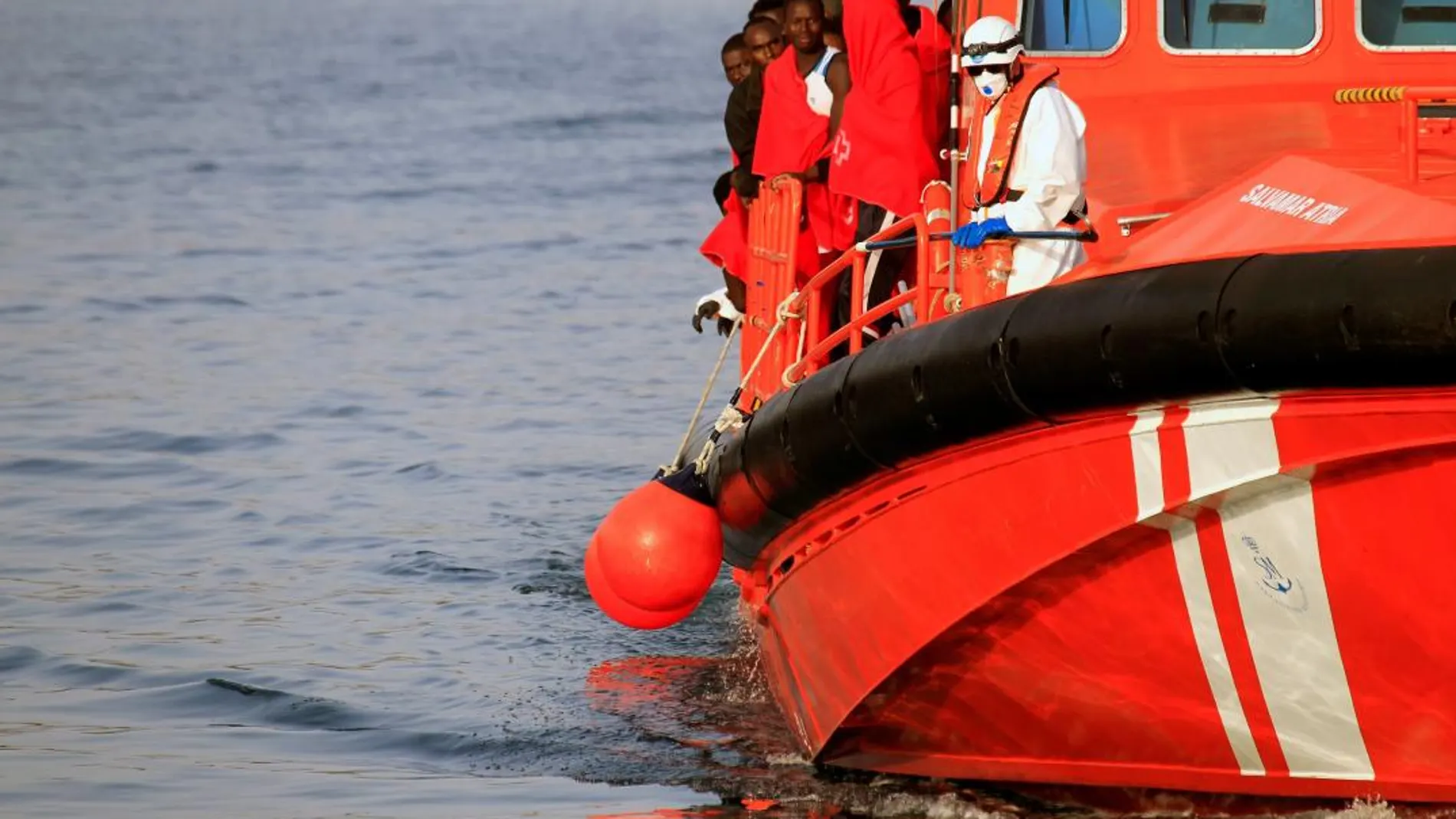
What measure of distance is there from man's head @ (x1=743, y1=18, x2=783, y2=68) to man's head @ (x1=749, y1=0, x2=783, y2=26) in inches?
8.8

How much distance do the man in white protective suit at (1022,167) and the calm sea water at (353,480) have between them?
143cm

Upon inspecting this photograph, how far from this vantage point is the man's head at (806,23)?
277 inches

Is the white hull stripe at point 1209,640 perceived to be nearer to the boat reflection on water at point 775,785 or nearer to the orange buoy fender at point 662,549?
the boat reflection on water at point 775,785

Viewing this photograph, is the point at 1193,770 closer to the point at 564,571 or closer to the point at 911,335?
the point at 911,335

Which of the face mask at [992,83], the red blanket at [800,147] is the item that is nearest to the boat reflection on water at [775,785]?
the red blanket at [800,147]

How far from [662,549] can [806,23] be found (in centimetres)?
169

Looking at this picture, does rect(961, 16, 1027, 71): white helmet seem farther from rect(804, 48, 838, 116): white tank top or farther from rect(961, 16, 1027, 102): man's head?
rect(804, 48, 838, 116): white tank top

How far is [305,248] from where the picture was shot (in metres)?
21.4

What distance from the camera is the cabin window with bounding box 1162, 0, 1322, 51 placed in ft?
21.3

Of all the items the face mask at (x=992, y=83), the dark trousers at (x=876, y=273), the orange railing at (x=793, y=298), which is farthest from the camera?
the dark trousers at (x=876, y=273)

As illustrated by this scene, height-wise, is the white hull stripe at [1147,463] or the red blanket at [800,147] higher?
the red blanket at [800,147]

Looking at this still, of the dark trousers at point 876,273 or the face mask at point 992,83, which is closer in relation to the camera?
the face mask at point 992,83

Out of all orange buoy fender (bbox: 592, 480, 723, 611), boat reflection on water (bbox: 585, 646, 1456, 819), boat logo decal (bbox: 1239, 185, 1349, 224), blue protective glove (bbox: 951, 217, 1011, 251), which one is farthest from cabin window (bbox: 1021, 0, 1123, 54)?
boat reflection on water (bbox: 585, 646, 1456, 819)

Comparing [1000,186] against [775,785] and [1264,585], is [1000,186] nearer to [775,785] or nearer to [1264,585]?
[1264,585]
